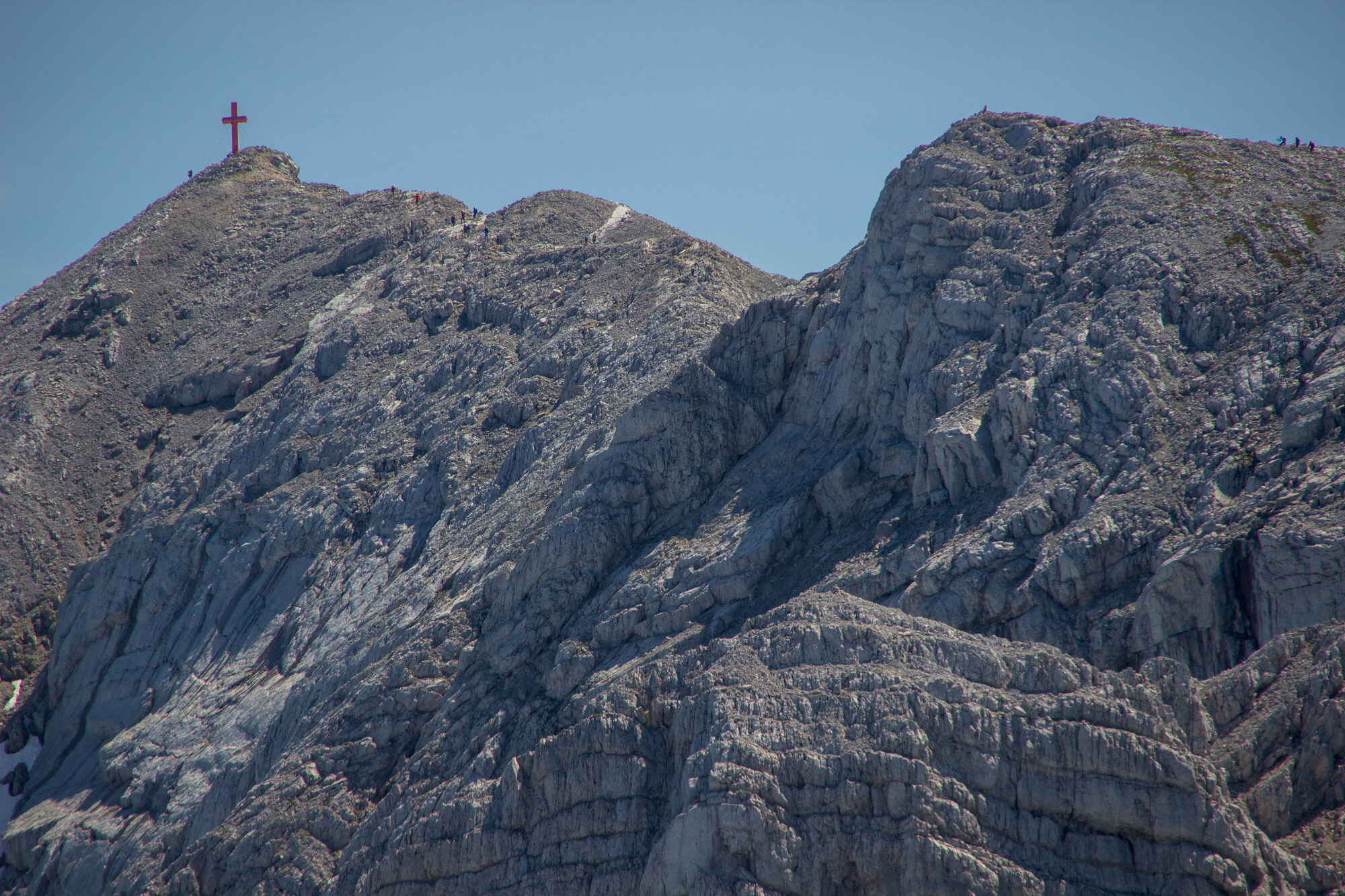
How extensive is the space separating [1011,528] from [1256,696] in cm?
945

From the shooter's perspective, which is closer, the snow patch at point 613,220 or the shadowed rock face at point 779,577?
the shadowed rock face at point 779,577

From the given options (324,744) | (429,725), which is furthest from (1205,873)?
(324,744)

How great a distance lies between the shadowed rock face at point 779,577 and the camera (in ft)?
90.9

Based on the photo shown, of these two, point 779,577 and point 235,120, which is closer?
point 779,577

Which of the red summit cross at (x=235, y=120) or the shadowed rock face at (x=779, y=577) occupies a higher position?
the red summit cross at (x=235, y=120)

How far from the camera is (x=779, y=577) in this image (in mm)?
40969

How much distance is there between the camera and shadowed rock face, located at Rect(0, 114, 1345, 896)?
27.7 m

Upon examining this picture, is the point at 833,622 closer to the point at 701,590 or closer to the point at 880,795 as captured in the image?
the point at 880,795

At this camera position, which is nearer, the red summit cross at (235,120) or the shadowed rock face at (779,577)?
the shadowed rock face at (779,577)

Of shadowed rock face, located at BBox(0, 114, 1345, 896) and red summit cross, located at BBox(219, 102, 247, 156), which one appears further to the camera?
red summit cross, located at BBox(219, 102, 247, 156)

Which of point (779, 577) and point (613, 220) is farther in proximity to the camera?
point (613, 220)

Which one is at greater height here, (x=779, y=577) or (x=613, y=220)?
(x=613, y=220)

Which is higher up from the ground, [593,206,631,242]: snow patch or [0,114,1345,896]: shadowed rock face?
[593,206,631,242]: snow patch

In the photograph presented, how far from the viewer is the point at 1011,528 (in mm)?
35781
